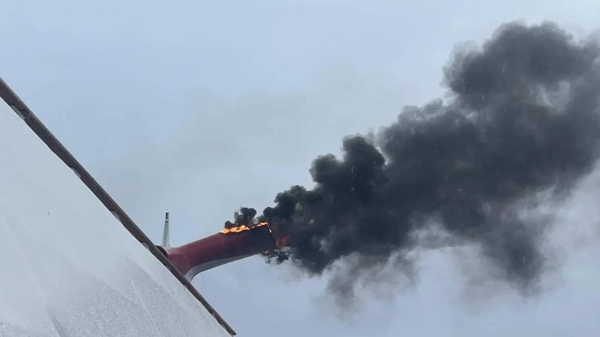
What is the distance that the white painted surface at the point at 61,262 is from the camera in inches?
209

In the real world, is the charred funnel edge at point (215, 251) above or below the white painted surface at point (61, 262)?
above

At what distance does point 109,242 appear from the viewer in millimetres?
8766

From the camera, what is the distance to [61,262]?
6.33 meters

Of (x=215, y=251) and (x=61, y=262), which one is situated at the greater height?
(x=215, y=251)

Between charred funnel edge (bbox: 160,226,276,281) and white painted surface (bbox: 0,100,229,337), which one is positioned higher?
charred funnel edge (bbox: 160,226,276,281)

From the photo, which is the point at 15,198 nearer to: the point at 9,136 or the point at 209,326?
the point at 9,136

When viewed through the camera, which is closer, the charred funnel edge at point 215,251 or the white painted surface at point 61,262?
the white painted surface at point 61,262

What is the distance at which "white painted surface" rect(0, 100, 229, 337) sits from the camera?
5305 mm

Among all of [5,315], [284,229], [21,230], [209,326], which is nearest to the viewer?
[5,315]

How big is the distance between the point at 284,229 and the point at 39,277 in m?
23.6

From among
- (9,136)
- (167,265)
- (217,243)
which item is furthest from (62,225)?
(217,243)

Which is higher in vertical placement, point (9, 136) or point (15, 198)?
point (9, 136)

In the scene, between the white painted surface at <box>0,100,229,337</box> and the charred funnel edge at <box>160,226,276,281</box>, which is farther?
the charred funnel edge at <box>160,226,276,281</box>

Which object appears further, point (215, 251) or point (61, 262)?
point (215, 251)
